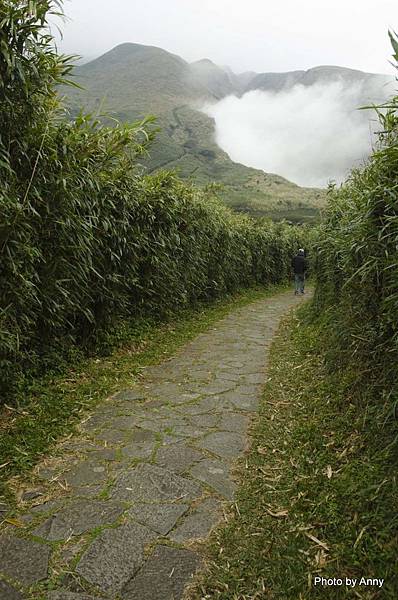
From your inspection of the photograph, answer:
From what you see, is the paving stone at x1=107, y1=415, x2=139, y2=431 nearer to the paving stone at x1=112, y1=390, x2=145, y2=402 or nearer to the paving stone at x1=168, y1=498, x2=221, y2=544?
the paving stone at x1=112, y1=390, x2=145, y2=402

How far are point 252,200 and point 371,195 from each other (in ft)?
228

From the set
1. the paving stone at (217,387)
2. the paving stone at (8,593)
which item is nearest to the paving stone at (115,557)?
the paving stone at (8,593)

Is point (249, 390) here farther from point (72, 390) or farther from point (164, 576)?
point (164, 576)

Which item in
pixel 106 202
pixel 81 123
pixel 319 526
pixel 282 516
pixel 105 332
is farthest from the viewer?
pixel 105 332

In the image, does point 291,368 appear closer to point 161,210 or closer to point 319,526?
point 319,526

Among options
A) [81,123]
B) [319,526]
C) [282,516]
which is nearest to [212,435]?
[282,516]

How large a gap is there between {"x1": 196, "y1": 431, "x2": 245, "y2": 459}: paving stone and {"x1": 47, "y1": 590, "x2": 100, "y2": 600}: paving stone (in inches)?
51.6

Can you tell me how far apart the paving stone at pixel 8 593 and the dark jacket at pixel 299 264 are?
12254 mm

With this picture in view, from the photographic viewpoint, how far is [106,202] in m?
4.42

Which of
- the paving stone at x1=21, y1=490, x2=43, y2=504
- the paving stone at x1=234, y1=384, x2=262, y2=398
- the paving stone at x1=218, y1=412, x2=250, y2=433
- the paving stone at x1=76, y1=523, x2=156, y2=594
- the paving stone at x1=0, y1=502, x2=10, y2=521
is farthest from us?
the paving stone at x1=234, y1=384, x2=262, y2=398

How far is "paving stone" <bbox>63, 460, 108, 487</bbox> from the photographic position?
91.5 inches

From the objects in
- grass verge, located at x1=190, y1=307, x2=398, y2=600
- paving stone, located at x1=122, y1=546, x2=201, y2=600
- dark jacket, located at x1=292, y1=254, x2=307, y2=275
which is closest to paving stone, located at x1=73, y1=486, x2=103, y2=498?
paving stone, located at x1=122, y1=546, x2=201, y2=600

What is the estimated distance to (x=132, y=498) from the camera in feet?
7.17

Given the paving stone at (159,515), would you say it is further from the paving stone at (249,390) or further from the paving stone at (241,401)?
the paving stone at (249,390)
